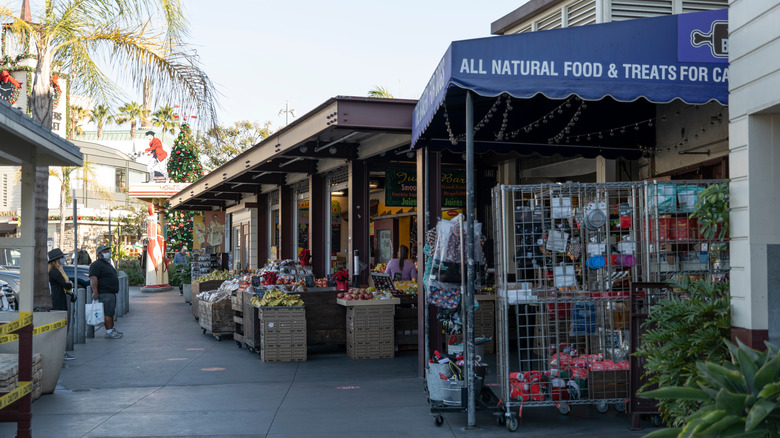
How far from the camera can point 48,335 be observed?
28.5 feet

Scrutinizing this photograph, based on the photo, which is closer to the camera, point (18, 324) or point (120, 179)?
point (18, 324)

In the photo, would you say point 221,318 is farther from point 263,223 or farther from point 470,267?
point 470,267

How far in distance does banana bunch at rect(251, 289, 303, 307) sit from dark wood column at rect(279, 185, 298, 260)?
6931 mm

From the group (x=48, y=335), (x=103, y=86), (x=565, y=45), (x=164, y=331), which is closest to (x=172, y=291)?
(x=164, y=331)

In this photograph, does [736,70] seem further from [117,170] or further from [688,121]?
[117,170]

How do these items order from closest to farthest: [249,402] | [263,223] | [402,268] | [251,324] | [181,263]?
[249,402] → [251,324] → [402,268] → [263,223] → [181,263]

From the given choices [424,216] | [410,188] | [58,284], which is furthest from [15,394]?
[410,188]

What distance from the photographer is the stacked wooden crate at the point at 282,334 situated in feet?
36.8

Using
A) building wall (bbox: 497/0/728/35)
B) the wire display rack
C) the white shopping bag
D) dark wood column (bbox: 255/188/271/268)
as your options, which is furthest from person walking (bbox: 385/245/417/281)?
dark wood column (bbox: 255/188/271/268)

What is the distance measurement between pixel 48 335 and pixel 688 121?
8617 millimetres

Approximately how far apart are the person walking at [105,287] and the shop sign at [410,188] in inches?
237

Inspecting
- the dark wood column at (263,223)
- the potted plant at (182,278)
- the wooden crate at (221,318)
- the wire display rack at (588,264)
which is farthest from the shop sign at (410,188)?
the potted plant at (182,278)

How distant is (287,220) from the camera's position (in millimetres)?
18844

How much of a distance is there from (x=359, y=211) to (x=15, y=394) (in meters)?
8.17
